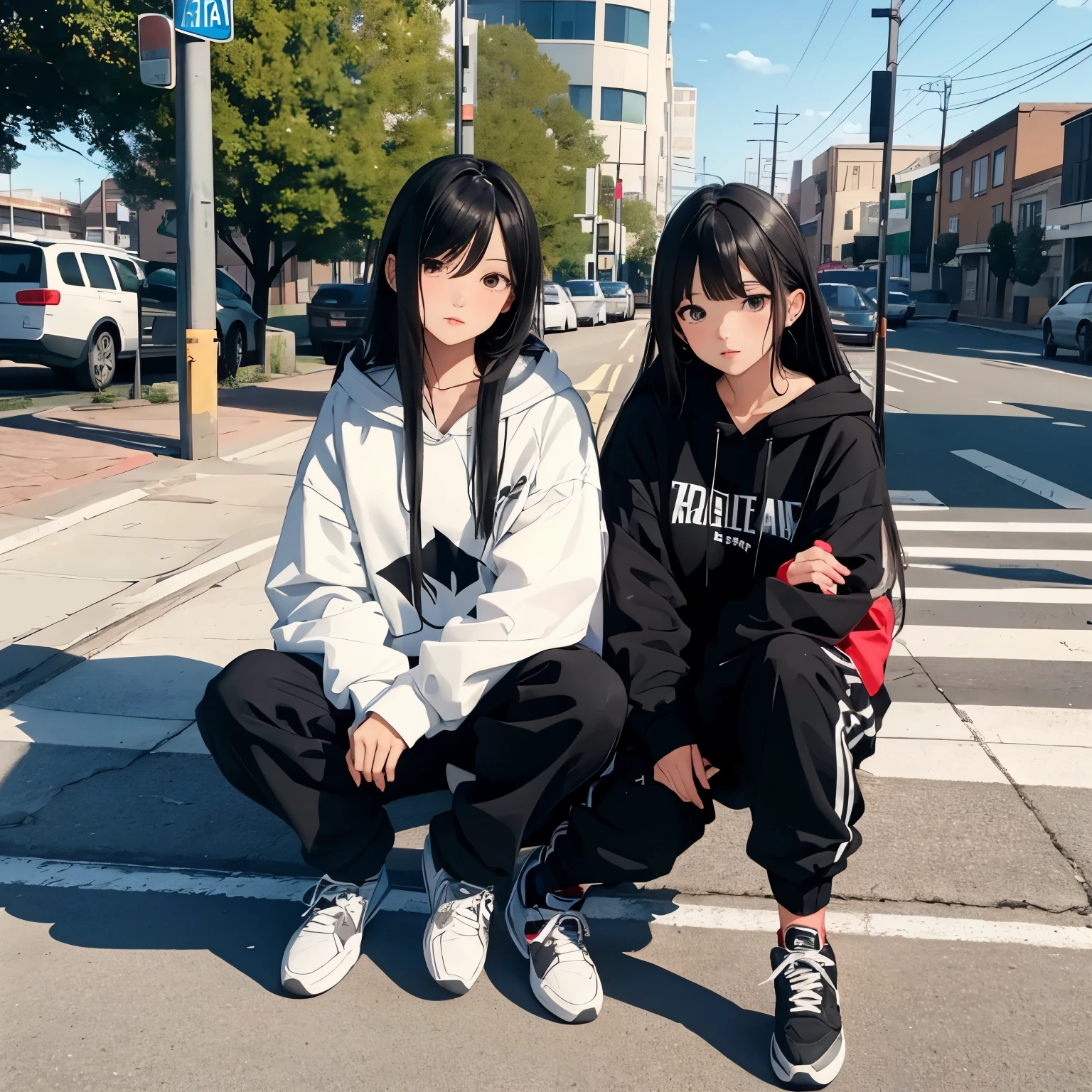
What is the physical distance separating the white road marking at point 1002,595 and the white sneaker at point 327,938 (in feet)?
13.3

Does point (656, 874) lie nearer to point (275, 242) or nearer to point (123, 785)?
point (123, 785)

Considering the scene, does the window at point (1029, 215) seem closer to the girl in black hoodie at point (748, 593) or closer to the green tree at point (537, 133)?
the green tree at point (537, 133)

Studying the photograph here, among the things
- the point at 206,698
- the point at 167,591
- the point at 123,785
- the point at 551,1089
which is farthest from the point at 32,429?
the point at 551,1089

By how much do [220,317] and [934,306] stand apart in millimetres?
50313

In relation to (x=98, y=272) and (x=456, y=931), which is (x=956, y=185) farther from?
(x=456, y=931)

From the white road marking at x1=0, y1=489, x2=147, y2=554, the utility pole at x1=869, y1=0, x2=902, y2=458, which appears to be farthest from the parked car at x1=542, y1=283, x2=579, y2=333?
the white road marking at x1=0, y1=489, x2=147, y2=554

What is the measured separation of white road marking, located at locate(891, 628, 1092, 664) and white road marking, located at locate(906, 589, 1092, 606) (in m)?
0.56

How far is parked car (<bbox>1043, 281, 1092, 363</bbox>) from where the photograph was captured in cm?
2370

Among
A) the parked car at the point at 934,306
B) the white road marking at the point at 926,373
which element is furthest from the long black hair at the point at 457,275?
the parked car at the point at 934,306

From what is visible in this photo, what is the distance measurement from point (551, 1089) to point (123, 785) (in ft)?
5.91

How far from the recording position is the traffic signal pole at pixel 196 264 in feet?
29.6

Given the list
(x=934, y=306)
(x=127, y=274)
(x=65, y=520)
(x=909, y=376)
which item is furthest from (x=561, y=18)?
(x=65, y=520)

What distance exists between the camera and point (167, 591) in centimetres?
562

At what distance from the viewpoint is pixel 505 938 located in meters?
2.78
